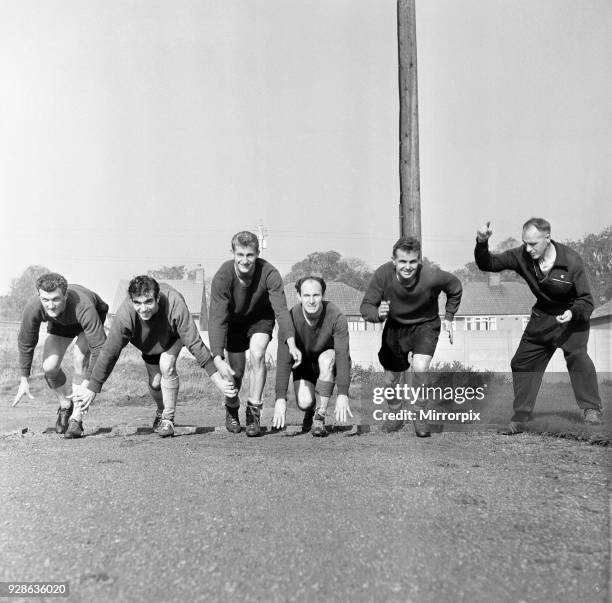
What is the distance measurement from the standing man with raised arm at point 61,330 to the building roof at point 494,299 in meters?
28.7

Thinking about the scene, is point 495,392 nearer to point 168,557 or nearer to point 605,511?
point 605,511

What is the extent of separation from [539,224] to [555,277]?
0.43 m

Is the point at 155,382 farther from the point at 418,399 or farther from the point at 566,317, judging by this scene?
the point at 566,317

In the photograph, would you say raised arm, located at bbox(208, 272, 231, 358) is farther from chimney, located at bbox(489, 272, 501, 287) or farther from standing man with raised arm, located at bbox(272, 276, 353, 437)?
chimney, located at bbox(489, 272, 501, 287)

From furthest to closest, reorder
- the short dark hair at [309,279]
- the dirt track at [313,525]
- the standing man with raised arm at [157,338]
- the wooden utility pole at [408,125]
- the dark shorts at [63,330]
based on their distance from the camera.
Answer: the wooden utility pole at [408,125] < the dark shorts at [63,330] < the short dark hair at [309,279] < the standing man with raised arm at [157,338] < the dirt track at [313,525]

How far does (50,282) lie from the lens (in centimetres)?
539

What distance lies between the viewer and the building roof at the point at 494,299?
34000mm

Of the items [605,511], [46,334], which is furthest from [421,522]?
[46,334]

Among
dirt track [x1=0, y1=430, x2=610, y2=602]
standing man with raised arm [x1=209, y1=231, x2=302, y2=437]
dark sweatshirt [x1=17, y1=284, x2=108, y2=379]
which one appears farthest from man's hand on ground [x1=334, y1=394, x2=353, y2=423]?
dark sweatshirt [x1=17, y1=284, x2=108, y2=379]

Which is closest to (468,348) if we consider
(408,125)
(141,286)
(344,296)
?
(408,125)

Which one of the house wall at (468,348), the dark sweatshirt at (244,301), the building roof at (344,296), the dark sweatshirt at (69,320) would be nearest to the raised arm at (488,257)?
the dark sweatshirt at (244,301)

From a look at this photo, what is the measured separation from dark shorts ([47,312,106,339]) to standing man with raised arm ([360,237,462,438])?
2479 mm

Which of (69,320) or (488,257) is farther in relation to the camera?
(69,320)

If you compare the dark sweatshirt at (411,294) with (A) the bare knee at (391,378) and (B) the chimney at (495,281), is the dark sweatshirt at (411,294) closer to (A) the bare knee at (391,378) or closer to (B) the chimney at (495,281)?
(A) the bare knee at (391,378)
